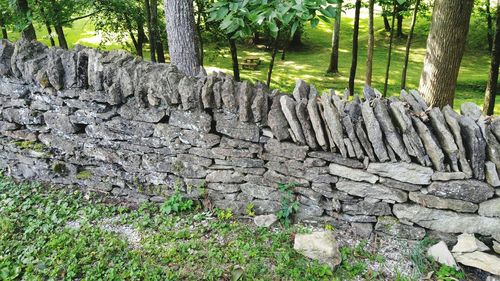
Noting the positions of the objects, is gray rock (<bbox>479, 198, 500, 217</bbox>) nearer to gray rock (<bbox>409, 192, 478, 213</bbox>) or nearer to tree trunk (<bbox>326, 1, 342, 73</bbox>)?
gray rock (<bbox>409, 192, 478, 213</bbox>)

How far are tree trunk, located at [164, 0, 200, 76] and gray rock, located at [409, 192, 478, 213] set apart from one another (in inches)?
169

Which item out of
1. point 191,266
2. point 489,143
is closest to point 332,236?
point 191,266

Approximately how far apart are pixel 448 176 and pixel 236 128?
2.37 m

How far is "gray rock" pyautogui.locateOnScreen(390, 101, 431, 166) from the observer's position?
3729mm

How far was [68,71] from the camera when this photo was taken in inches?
196

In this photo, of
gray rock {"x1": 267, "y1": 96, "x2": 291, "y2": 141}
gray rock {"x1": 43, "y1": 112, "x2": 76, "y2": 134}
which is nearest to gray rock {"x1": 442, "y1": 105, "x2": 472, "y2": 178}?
gray rock {"x1": 267, "y1": 96, "x2": 291, "y2": 141}

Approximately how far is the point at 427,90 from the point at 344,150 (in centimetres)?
386

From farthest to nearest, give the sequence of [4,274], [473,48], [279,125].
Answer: [473,48]
[279,125]
[4,274]

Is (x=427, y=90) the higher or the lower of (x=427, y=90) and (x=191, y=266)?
the higher

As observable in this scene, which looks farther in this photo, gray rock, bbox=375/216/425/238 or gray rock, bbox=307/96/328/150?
gray rock, bbox=375/216/425/238

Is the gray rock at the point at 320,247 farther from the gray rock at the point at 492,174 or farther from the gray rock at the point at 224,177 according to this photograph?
the gray rock at the point at 492,174

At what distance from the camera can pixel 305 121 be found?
4043mm

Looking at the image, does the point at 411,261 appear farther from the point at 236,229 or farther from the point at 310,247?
the point at 236,229

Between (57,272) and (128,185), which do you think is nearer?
(57,272)
